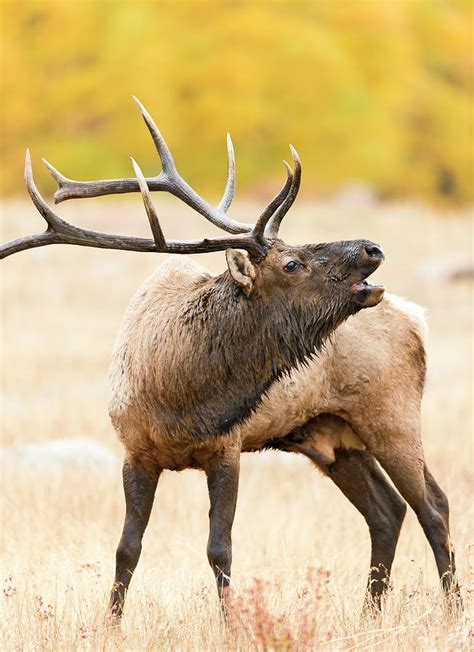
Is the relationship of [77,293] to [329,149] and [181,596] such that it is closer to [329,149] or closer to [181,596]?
[329,149]

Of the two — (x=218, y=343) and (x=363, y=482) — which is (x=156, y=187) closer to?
(x=218, y=343)

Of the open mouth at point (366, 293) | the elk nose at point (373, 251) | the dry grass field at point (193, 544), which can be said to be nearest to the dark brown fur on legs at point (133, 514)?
the dry grass field at point (193, 544)

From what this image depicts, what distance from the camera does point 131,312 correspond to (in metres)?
6.29

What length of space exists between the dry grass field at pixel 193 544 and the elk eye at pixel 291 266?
4.58 feet

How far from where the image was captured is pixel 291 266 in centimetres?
568

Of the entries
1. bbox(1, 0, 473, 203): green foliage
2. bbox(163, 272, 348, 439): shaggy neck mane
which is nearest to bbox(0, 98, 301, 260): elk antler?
bbox(163, 272, 348, 439): shaggy neck mane

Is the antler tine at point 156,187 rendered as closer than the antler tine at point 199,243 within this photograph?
No

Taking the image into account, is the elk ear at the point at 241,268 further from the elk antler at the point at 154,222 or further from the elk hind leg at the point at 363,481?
the elk hind leg at the point at 363,481

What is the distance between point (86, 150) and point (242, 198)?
379 centimetres

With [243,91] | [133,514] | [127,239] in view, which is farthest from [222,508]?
[243,91]

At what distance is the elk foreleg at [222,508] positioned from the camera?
5.75m

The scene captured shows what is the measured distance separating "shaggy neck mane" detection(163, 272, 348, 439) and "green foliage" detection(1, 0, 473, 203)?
21.8 meters

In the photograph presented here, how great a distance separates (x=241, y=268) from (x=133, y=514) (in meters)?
1.32

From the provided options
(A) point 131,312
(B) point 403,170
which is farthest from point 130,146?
(A) point 131,312
